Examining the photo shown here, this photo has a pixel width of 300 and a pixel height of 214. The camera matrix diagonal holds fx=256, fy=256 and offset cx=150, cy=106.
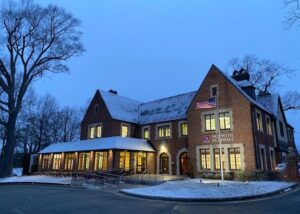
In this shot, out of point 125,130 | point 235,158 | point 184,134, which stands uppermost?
point 125,130

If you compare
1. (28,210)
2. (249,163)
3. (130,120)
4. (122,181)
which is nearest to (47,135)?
(130,120)

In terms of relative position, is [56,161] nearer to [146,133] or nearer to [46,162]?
[46,162]

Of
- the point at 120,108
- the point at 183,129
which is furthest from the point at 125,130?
the point at 183,129

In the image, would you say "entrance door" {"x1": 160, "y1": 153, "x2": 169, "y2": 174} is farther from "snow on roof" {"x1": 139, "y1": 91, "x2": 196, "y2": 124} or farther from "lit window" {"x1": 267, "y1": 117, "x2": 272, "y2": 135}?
"lit window" {"x1": 267, "y1": 117, "x2": 272, "y2": 135}

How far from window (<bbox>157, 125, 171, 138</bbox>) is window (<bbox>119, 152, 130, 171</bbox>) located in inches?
211

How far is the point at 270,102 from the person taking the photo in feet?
99.8

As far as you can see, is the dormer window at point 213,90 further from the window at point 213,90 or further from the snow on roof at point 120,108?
the snow on roof at point 120,108

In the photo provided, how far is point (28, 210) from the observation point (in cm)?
979

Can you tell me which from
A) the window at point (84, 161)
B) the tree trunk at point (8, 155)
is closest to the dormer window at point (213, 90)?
the window at point (84, 161)

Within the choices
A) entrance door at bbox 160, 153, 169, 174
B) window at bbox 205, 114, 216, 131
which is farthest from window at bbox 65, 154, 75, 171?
window at bbox 205, 114, 216, 131

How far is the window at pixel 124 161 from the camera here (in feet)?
87.6

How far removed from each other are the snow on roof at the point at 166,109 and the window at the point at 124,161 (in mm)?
6577

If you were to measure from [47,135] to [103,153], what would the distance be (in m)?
26.3

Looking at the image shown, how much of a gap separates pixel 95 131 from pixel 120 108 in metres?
4.42
